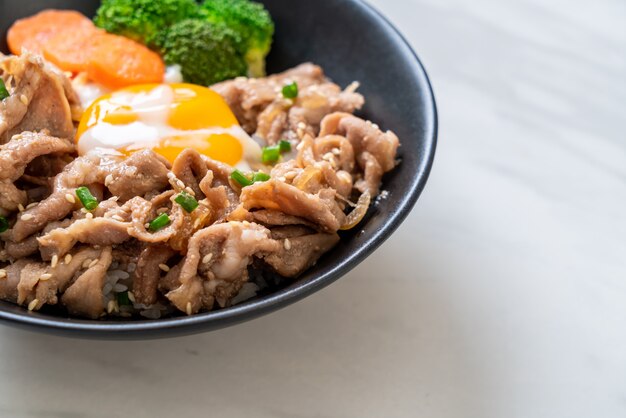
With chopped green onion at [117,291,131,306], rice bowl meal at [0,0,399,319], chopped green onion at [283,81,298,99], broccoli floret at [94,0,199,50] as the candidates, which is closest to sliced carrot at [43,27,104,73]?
rice bowl meal at [0,0,399,319]

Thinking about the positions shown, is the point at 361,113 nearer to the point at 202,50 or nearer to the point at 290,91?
the point at 290,91

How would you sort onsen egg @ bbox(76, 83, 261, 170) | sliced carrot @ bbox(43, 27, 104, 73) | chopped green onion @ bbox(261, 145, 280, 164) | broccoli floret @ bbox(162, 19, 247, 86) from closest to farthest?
onsen egg @ bbox(76, 83, 261, 170)
chopped green onion @ bbox(261, 145, 280, 164)
sliced carrot @ bbox(43, 27, 104, 73)
broccoli floret @ bbox(162, 19, 247, 86)

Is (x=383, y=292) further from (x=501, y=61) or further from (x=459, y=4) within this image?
(x=459, y=4)

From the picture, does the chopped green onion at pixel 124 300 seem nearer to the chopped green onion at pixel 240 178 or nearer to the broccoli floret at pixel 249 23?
the chopped green onion at pixel 240 178

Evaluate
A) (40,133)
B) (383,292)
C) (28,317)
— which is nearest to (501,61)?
(383,292)

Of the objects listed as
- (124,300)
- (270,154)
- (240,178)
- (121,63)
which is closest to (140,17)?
(121,63)

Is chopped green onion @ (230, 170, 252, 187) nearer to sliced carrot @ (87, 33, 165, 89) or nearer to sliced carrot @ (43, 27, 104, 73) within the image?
sliced carrot @ (87, 33, 165, 89)
